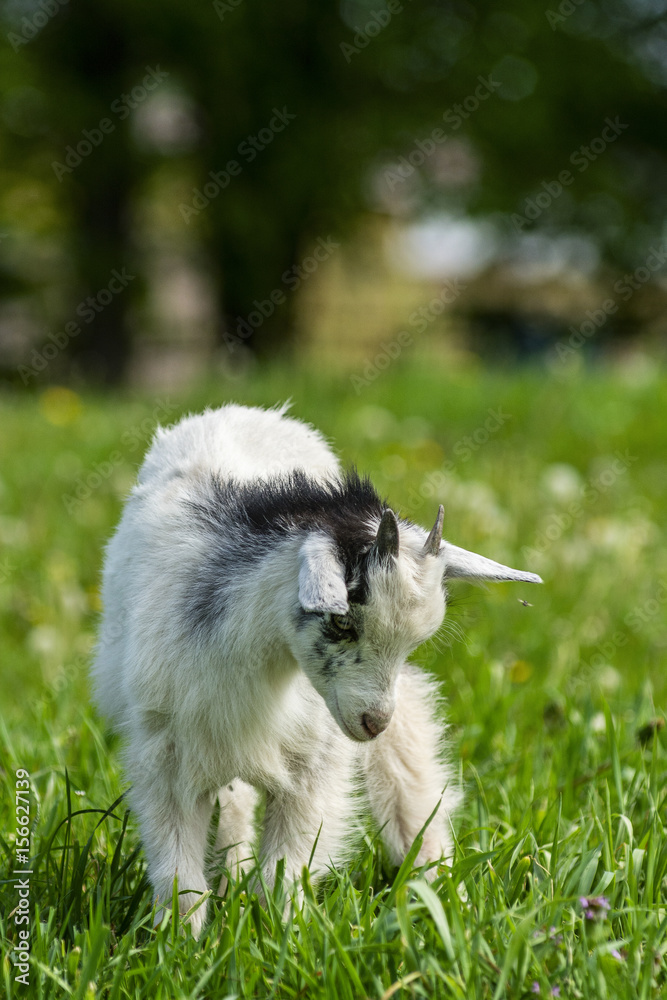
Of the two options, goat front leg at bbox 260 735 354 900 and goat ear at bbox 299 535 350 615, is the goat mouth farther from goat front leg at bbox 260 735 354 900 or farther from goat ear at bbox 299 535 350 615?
goat front leg at bbox 260 735 354 900

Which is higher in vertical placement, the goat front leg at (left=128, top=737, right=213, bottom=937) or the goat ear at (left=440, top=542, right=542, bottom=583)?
the goat ear at (left=440, top=542, right=542, bottom=583)

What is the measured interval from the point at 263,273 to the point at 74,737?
14.9 meters

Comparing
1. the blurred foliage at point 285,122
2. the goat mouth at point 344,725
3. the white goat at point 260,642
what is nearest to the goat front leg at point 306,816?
the white goat at point 260,642

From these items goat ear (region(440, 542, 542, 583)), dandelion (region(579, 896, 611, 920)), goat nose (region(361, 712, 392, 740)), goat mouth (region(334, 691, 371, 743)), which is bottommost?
dandelion (region(579, 896, 611, 920))

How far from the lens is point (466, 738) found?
3512 millimetres

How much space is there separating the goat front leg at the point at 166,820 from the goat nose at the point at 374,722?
21.4 inches

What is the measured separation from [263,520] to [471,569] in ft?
1.65

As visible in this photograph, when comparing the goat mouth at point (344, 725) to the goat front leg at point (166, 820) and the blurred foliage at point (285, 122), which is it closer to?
the goat front leg at point (166, 820)

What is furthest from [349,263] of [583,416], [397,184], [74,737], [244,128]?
[74,737]

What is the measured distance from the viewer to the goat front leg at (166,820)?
2.40 metres

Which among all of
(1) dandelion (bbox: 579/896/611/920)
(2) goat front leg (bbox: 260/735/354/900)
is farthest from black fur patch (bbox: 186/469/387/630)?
(1) dandelion (bbox: 579/896/611/920)

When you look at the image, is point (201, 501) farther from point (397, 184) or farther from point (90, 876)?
point (397, 184)

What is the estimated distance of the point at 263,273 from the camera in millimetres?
17594

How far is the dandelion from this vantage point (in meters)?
2.11
